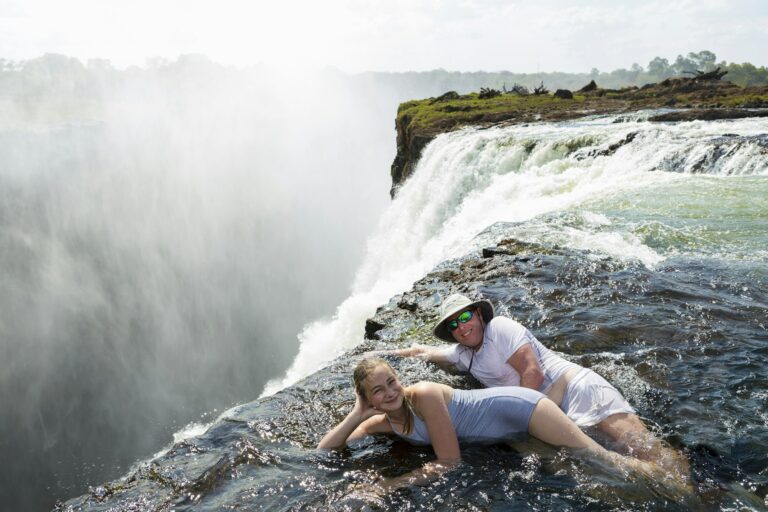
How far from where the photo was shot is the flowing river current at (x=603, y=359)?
423 centimetres

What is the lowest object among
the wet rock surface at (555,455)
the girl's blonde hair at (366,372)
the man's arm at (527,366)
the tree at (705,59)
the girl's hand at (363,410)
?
the wet rock surface at (555,455)

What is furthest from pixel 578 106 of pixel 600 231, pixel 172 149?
pixel 172 149

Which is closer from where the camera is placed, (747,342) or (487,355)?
(487,355)

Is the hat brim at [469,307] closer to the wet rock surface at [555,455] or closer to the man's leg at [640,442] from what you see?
the wet rock surface at [555,455]

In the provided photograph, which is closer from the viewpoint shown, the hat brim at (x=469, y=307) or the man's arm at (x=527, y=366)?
the man's arm at (x=527, y=366)

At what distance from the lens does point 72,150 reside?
10969 cm

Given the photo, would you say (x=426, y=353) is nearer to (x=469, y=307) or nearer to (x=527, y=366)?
(x=469, y=307)

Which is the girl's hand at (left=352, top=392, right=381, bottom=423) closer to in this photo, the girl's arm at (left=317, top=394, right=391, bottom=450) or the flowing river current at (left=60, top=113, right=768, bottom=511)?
the girl's arm at (left=317, top=394, right=391, bottom=450)

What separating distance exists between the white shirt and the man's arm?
37 millimetres

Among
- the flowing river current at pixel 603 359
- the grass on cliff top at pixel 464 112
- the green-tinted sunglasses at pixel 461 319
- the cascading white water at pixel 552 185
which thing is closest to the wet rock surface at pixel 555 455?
the flowing river current at pixel 603 359

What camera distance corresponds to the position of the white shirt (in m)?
4.98

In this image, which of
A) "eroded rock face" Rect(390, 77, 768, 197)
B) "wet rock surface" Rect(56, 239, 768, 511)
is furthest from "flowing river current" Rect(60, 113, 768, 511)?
"eroded rock face" Rect(390, 77, 768, 197)

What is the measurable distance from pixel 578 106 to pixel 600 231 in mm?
26171

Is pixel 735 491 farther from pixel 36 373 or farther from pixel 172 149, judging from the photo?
pixel 172 149
